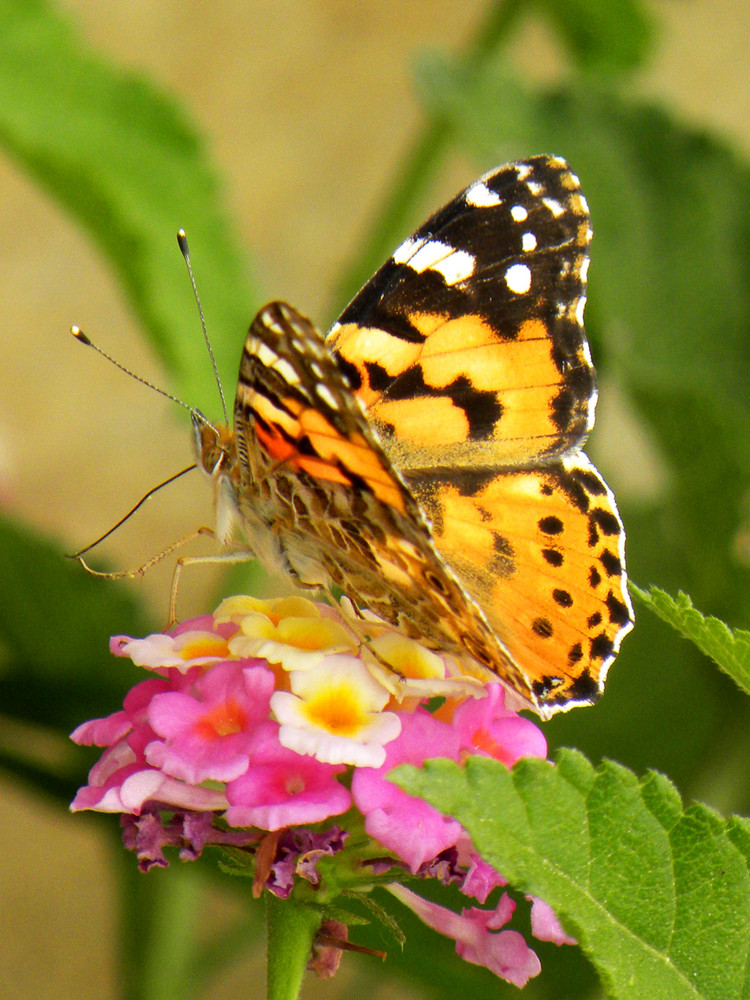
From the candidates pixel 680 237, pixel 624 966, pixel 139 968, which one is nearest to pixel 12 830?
pixel 139 968

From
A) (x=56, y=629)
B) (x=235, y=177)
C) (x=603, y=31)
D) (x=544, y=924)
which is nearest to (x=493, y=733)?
(x=544, y=924)

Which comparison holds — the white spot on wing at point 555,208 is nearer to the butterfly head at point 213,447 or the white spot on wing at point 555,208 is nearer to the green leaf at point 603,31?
the butterfly head at point 213,447

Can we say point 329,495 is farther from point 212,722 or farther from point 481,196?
point 481,196

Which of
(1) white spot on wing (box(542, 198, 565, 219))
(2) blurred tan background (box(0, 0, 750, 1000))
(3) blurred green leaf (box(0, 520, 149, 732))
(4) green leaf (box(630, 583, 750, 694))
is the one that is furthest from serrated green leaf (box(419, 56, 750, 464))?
(2) blurred tan background (box(0, 0, 750, 1000))

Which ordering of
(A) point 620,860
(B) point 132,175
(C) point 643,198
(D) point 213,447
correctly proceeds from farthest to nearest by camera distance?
(C) point 643,198
(B) point 132,175
(D) point 213,447
(A) point 620,860

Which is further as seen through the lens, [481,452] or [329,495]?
[481,452]

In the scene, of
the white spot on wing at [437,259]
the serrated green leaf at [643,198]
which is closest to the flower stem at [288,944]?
the white spot on wing at [437,259]

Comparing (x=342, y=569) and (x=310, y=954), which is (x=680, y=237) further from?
(x=310, y=954)
